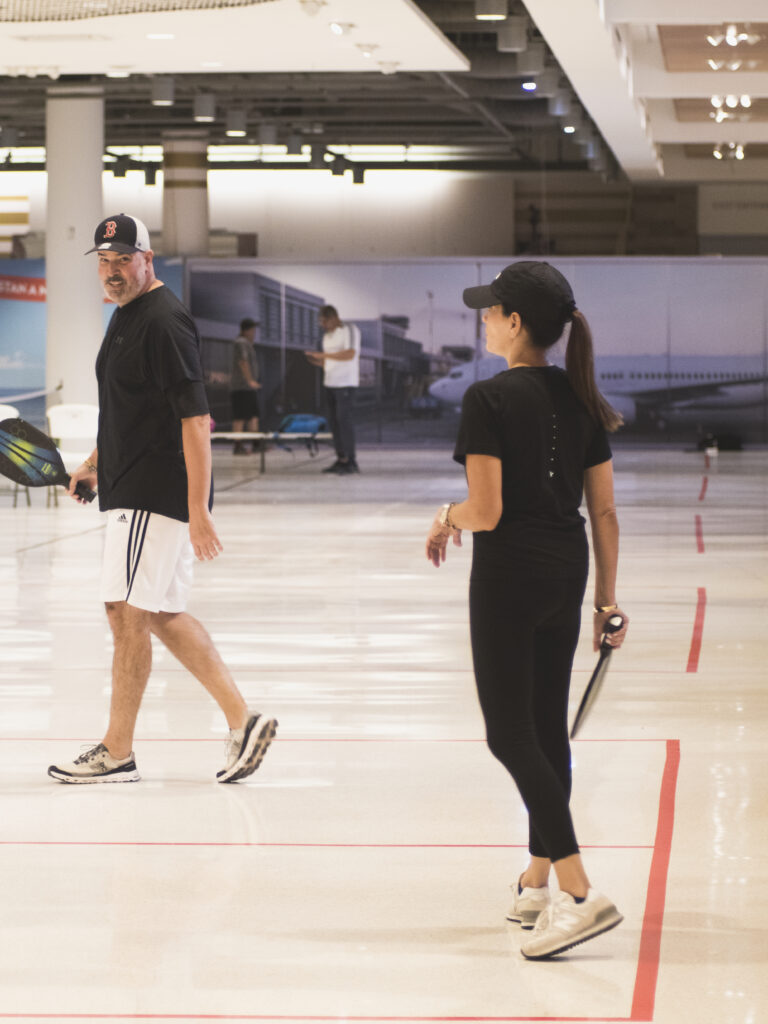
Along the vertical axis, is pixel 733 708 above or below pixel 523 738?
below

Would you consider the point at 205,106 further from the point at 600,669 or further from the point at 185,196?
the point at 600,669

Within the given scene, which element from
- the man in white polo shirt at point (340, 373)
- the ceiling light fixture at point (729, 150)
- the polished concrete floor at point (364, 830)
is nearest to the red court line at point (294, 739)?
the polished concrete floor at point (364, 830)

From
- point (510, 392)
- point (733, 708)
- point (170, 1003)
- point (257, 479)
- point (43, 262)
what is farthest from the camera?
point (43, 262)

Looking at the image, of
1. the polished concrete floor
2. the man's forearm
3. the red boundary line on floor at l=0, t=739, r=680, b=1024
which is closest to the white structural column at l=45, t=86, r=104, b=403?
the polished concrete floor

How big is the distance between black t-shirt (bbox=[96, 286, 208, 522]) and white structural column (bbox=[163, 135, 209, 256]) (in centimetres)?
2007

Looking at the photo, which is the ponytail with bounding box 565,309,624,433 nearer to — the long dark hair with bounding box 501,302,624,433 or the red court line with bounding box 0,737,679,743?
the long dark hair with bounding box 501,302,624,433

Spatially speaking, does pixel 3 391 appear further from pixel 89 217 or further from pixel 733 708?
pixel 733 708

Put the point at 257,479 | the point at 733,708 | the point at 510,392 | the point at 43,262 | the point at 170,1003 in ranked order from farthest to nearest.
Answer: the point at 43,262 < the point at 257,479 < the point at 733,708 < the point at 510,392 < the point at 170,1003

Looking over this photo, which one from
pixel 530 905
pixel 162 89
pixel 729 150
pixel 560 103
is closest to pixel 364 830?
pixel 530 905

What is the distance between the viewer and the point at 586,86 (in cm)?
1578

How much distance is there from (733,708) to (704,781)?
107 centimetres

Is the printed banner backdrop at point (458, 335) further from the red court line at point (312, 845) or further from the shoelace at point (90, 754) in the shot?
the red court line at point (312, 845)

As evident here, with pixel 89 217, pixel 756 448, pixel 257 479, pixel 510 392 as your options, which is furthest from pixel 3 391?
pixel 510 392

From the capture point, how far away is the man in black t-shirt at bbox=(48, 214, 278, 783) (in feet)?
13.7
